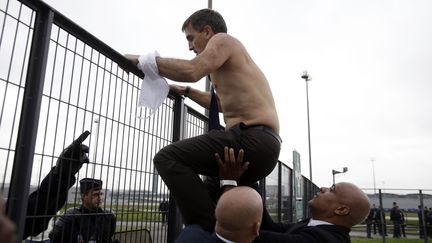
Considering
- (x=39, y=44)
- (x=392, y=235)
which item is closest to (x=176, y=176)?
(x=39, y=44)

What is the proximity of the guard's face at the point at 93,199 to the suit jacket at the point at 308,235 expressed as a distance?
3.47ft

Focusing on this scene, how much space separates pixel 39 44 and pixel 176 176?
982 mm

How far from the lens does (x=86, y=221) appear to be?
2443 millimetres

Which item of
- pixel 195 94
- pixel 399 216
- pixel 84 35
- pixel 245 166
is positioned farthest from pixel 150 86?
pixel 399 216

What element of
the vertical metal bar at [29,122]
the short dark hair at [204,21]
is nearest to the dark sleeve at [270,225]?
the short dark hair at [204,21]

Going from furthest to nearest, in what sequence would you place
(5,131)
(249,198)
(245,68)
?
(245,68) < (5,131) < (249,198)

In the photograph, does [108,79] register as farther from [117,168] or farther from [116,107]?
[117,168]

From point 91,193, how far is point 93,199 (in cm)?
9

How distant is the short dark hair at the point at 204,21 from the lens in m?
2.60

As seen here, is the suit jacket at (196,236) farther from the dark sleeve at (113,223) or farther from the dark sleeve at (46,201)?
the dark sleeve at (113,223)

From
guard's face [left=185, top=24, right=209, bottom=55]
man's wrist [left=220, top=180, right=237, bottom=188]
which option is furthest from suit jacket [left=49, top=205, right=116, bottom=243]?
guard's face [left=185, top=24, right=209, bottom=55]

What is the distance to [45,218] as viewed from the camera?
2.07m

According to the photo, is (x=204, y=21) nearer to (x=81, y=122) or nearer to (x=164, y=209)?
(x=81, y=122)

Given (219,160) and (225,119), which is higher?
(225,119)
